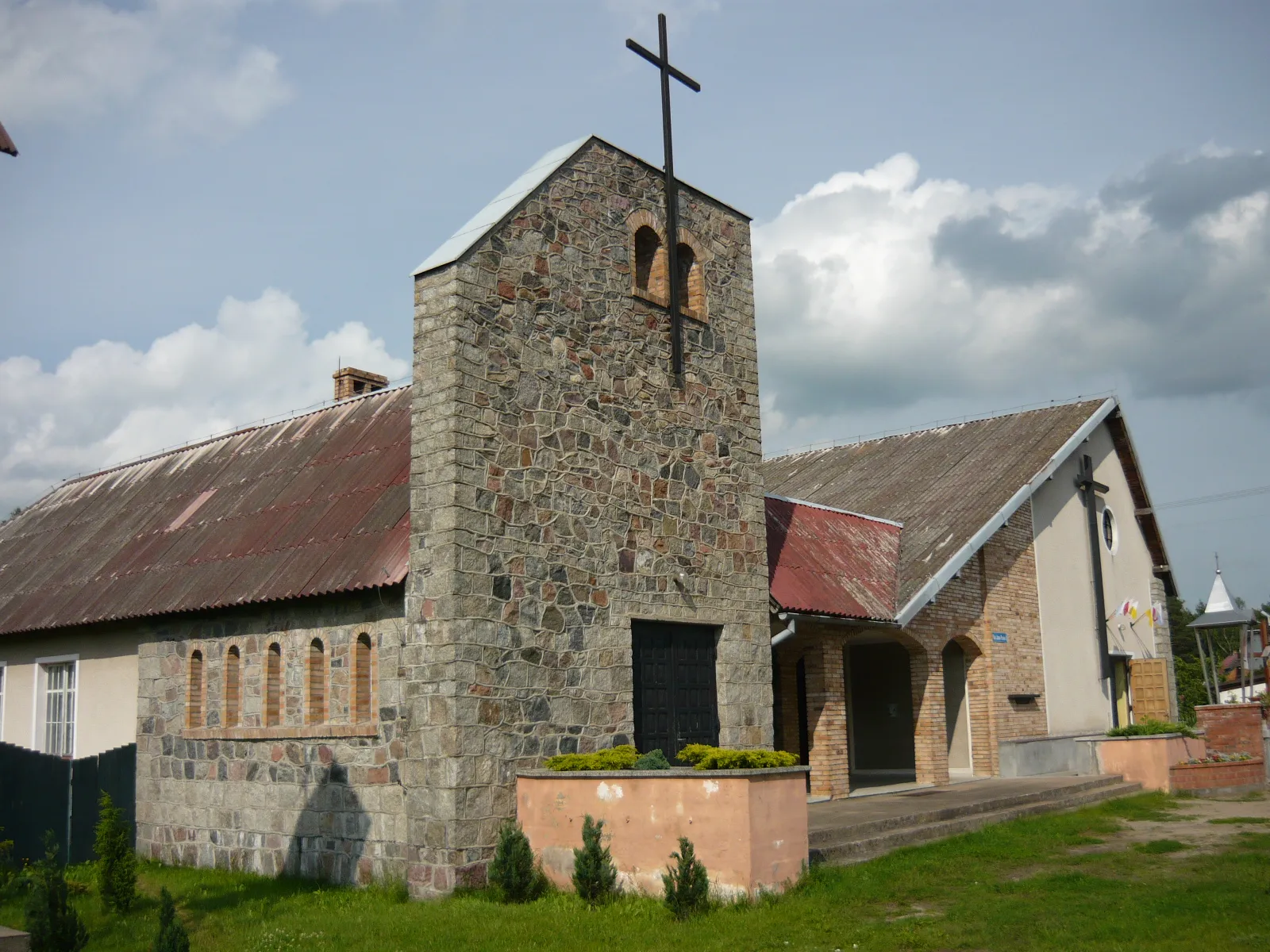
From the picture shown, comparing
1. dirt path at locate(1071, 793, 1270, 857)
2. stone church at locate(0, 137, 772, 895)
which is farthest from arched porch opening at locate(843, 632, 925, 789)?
stone church at locate(0, 137, 772, 895)

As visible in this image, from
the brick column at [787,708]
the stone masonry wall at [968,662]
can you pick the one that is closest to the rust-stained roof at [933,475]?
the stone masonry wall at [968,662]

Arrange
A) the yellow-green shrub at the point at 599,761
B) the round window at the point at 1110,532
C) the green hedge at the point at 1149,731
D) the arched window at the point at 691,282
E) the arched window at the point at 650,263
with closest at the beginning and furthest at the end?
the yellow-green shrub at the point at 599,761, the arched window at the point at 650,263, the arched window at the point at 691,282, the green hedge at the point at 1149,731, the round window at the point at 1110,532

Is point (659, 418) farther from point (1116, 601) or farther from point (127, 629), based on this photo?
point (1116, 601)

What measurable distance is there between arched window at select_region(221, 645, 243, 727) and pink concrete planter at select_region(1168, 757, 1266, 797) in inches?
556

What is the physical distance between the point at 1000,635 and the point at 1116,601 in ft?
18.7

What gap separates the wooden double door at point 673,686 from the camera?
13.8 metres

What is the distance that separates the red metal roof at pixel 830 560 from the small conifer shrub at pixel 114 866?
809 centimetres

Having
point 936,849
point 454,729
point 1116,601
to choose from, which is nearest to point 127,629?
point 454,729

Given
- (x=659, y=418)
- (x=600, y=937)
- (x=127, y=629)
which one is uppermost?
(x=659, y=418)

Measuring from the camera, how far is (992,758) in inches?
822

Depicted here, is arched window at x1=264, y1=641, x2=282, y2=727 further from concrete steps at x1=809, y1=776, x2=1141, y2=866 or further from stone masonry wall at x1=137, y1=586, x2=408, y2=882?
concrete steps at x1=809, y1=776, x2=1141, y2=866

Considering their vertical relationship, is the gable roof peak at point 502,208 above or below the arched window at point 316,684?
above

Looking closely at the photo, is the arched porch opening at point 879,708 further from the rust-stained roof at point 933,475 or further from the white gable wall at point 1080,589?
the rust-stained roof at point 933,475

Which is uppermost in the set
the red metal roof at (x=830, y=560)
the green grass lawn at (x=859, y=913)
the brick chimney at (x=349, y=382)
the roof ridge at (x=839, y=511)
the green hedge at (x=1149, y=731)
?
the brick chimney at (x=349, y=382)
